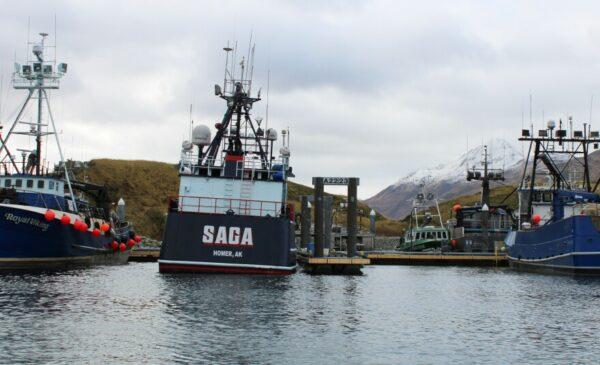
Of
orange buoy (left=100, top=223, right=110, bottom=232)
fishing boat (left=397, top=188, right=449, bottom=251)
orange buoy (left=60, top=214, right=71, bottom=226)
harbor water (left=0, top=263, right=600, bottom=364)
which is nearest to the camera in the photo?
harbor water (left=0, top=263, right=600, bottom=364)

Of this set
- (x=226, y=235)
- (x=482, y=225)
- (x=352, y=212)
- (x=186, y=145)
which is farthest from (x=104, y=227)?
(x=482, y=225)

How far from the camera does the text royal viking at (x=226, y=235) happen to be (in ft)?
149

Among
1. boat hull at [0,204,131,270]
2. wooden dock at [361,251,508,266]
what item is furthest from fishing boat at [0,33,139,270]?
wooden dock at [361,251,508,266]

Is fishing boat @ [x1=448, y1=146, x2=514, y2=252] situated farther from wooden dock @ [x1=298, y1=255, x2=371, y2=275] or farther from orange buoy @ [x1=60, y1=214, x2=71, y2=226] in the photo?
orange buoy @ [x1=60, y1=214, x2=71, y2=226]

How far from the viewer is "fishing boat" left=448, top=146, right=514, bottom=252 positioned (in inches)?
3206

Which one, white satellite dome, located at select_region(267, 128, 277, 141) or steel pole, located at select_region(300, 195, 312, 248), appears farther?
steel pole, located at select_region(300, 195, 312, 248)

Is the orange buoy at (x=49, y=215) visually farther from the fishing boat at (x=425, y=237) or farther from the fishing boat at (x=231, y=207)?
the fishing boat at (x=425, y=237)

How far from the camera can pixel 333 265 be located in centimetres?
5666

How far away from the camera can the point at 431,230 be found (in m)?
90.0

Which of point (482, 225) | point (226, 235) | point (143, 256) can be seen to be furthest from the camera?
point (482, 225)

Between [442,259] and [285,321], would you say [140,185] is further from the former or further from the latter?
[285,321]

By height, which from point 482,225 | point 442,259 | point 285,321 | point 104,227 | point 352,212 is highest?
point 482,225

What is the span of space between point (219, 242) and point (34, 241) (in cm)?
1518

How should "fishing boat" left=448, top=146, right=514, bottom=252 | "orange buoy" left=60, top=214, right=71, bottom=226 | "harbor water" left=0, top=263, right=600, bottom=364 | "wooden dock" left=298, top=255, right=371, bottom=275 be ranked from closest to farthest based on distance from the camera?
"harbor water" left=0, top=263, right=600, bottom=364 < "orange buoy" left=60, top=214, right=71, bottom=226 < "wooden dock" left=298, top=255, right=371, bottom=275 < "fishing boat" left=448, top=146, right=514, bottom=252
